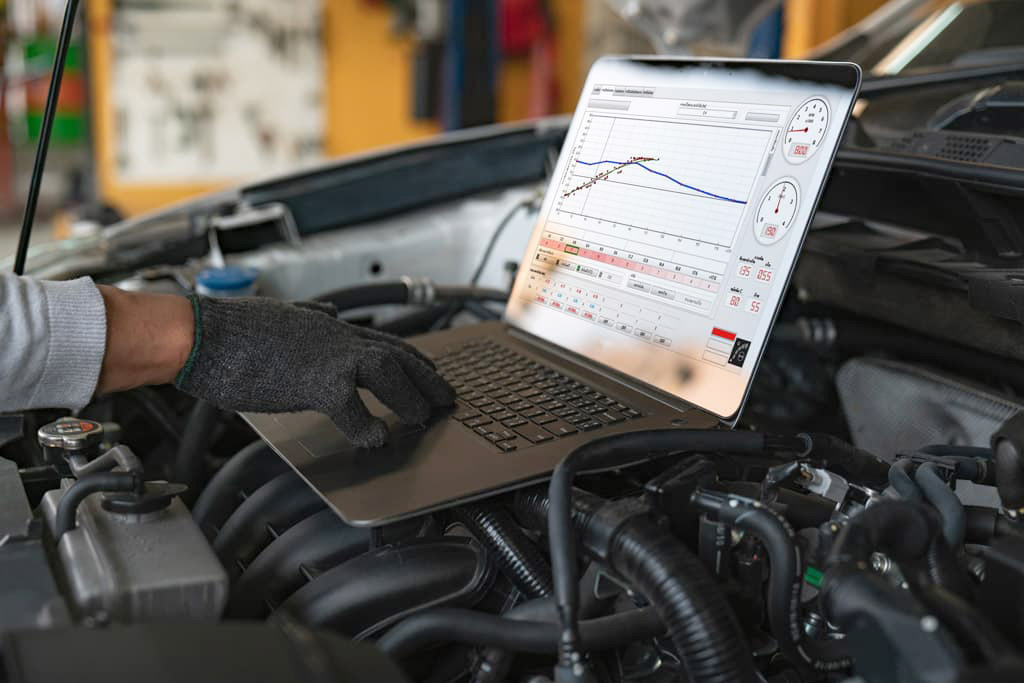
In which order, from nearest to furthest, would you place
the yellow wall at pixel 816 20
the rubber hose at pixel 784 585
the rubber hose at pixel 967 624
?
the rubber hose at pixel 967 624
the rubber hose at pixel 784 585
the yellow wall at pixel 816 20

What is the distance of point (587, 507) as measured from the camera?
63 cm

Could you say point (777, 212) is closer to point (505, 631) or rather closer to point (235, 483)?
point (505, 631)

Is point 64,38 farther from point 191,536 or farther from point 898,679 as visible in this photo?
point 898,679

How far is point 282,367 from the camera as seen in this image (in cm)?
74

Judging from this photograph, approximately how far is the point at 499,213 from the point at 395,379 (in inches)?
23.6

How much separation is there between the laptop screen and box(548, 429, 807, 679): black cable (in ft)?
0.29

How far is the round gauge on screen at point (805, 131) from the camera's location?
776 millimetres

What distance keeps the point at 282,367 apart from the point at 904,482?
1.49ft

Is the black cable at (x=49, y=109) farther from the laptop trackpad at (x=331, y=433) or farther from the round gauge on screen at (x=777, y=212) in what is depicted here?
the round gauge on screen at (x=777, y=212)

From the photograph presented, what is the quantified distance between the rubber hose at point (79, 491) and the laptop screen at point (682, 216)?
439 mm

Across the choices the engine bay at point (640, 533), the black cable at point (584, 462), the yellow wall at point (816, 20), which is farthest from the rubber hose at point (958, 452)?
the yellow wall at point (816, 20)

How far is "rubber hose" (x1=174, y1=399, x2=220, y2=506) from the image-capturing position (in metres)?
0.94

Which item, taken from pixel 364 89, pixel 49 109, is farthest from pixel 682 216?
A: pixel 364 89

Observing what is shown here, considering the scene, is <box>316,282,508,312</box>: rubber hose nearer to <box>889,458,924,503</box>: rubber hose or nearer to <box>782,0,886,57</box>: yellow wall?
<box>889,458,924,503</box>: rubber hose
